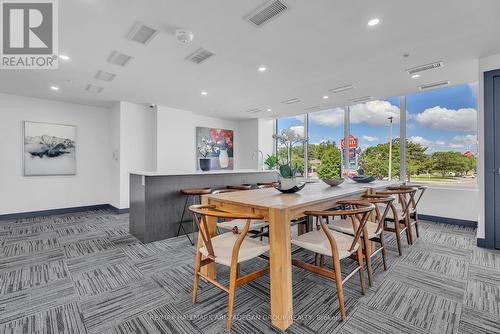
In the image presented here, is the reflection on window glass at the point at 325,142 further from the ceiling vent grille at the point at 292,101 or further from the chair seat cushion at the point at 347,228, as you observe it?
the chair seat cushion at the point at 347,228

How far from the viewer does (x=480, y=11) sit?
226cm

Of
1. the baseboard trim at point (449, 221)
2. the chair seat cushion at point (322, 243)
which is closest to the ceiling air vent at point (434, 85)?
the baseboard trim at point (449, 221)

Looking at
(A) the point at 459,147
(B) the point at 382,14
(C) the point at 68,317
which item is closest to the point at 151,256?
(C) the point at 68,317

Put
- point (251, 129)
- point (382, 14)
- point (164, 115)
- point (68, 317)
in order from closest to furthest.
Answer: point (68, 317) → point (382, 14) → point (164, 115) → point (251, 129)

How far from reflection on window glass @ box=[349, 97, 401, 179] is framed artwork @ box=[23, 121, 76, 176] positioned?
270 inches

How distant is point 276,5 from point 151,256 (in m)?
3.21

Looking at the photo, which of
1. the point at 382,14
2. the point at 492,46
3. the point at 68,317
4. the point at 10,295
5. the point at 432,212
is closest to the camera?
the point at 68,317

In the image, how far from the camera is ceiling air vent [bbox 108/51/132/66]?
10.4 ft

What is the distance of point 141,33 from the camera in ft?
8.74

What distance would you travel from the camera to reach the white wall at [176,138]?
19.7 ft

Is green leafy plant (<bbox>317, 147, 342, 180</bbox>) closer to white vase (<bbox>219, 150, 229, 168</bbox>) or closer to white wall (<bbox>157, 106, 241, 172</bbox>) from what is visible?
white vase (<bbox>219, 150, 229, 168</bbox>)

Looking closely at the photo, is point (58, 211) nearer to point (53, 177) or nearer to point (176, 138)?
point (53, 177)

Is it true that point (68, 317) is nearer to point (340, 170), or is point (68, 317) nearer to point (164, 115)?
point (164, 115)

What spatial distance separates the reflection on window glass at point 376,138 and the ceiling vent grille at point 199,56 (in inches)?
166
